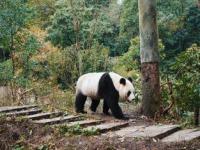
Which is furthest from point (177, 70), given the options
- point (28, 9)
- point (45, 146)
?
point (28, 9)

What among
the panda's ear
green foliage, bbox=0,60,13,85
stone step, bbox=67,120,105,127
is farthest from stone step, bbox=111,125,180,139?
green foliage, bbox=0,60,13,85

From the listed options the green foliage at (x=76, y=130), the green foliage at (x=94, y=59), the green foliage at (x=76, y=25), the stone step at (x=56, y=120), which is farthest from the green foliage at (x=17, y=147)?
the green foliage at (x=76, y=25)

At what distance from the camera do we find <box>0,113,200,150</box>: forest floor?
491cm

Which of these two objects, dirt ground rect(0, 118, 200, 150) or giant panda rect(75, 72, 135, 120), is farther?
giant panda rect(75, 72, 135, 120)

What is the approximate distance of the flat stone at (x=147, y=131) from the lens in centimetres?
561

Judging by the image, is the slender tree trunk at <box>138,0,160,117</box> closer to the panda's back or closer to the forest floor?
the panda's back

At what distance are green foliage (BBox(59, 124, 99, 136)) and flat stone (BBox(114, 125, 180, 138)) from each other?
0.30m

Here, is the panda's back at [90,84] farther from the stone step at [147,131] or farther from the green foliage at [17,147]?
the green foliage at [17,147]

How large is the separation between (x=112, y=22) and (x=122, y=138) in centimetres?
3144

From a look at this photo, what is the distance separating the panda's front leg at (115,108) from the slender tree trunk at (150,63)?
0.45 metres

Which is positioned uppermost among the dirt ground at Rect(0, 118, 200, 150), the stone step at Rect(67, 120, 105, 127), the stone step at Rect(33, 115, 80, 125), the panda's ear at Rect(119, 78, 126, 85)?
the panda's ear at Rect(119, 78, 126, 85)

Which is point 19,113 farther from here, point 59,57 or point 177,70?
point 59,57

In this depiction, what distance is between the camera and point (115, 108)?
26.6 feet

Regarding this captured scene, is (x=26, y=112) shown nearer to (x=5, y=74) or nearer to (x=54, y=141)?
(x=54, y=141)
